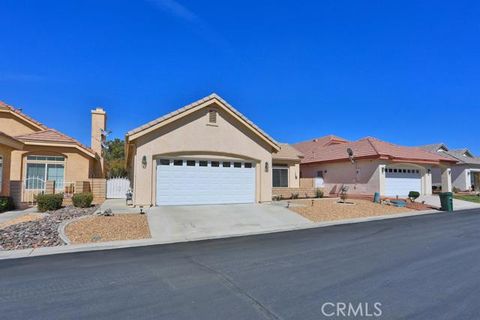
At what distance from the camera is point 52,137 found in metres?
20.2

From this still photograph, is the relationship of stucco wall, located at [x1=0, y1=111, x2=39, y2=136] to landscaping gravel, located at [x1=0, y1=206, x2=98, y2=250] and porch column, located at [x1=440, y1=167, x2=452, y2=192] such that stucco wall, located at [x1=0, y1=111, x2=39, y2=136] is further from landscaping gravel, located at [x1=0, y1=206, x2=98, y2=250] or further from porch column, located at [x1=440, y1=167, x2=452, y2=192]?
porch column, located at [x1=440, y1=167, x2=452, y2=192]

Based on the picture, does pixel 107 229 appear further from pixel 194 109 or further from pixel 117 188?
pixel 117 188

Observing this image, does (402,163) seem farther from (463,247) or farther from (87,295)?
(87,295)

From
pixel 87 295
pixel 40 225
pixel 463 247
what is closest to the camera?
pixel 87 295

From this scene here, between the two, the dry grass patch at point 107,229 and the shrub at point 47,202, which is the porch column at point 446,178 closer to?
the dry grass patch at point 107,229

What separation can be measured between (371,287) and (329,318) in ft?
5.18

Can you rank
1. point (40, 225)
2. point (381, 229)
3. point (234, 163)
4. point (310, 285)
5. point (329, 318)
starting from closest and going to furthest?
point (329, 318)
point (310, 285)
point (40, 225)
point (381, 229)
point (234, 163)

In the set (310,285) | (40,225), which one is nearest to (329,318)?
(310,285)

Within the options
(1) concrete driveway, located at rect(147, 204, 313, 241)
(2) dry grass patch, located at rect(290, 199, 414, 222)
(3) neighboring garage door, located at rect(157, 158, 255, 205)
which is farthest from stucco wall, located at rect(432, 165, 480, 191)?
(1) concrete driveway, located at rect(147, 204, 313, 241)

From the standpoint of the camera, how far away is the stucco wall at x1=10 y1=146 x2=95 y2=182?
1933cm

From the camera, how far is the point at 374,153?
24.2 m

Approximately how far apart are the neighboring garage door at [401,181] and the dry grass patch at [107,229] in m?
20.3

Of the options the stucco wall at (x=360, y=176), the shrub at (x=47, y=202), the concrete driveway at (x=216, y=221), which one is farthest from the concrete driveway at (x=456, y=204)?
the shrub at (x=47, y=202)

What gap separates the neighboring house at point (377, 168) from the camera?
24719 millimetres
